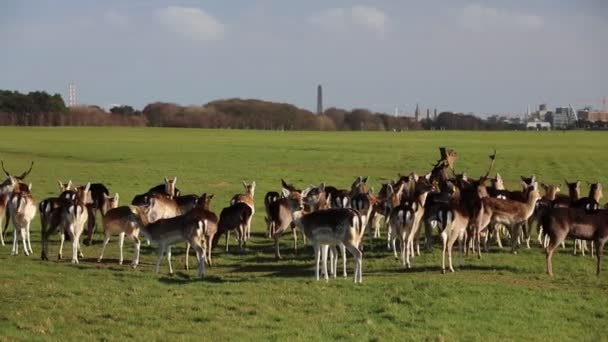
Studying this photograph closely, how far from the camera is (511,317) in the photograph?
11969mm

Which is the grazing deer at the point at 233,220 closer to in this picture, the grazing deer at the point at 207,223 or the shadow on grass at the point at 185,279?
the grazing deer at the point at 207,223

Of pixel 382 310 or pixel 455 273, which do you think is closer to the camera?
pixel 382 310

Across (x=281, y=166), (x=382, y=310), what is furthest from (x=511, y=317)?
(x=281, y=166)

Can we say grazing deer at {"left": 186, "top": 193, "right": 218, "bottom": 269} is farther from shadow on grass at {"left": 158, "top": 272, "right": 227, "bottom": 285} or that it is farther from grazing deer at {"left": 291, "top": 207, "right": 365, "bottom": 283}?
grazing deer at {"left": 291, "top": 207, "right": 365, "bottom": 283}

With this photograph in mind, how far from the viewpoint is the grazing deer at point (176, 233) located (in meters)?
15.9

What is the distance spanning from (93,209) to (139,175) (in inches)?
846

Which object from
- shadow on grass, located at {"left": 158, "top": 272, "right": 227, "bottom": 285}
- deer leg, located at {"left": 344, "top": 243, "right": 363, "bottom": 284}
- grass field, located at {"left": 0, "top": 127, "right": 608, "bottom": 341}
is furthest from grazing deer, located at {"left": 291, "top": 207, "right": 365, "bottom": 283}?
shadow on grass, located at {"left": 158, "top": 272, "right": 227, "bottom": 285}

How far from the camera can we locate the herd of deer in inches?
606

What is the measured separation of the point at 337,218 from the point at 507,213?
546cm

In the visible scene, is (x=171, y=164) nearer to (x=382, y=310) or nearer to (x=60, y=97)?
(x=382, y=310)

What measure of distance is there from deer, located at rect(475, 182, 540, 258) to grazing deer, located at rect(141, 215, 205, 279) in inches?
248

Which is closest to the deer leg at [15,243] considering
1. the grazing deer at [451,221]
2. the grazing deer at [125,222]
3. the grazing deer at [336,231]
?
the grazing deer at [125,222]

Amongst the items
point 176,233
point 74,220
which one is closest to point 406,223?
point 176,233

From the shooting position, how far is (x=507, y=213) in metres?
18.3
